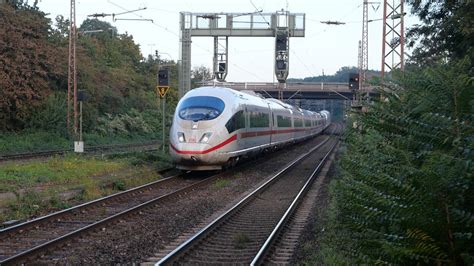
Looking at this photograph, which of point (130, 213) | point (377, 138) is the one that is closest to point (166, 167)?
point (130, 213)

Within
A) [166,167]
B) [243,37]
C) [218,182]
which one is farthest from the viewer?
[243,37]

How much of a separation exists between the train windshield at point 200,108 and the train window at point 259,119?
3.68 m

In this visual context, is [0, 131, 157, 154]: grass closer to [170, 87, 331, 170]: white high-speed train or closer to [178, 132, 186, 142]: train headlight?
[170, 87, 331, 170]: white high-speed train

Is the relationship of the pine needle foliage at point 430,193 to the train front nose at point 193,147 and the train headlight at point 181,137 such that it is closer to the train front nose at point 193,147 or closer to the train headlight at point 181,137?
the train front nose at point 193,147

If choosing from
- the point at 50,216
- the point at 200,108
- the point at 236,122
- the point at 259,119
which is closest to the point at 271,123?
the point at 259,119

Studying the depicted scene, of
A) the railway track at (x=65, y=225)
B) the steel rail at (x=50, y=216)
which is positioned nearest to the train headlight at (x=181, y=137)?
the railway track at (x=65, y=225)

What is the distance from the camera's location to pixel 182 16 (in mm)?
38344

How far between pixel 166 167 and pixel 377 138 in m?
Result: 16.9

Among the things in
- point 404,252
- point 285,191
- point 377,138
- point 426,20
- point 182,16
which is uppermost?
point 182,16

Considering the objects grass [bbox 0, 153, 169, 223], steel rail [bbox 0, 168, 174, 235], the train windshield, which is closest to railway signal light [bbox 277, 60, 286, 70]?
grass [bbox 0, 153, 169, 223]

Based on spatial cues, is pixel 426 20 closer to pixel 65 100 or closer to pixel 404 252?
pixel 404 252

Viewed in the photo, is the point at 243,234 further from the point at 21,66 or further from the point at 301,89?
the point at 301,89

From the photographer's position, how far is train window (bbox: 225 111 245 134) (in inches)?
822

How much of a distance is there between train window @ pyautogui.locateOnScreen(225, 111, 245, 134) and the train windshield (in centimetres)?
59
